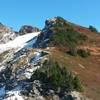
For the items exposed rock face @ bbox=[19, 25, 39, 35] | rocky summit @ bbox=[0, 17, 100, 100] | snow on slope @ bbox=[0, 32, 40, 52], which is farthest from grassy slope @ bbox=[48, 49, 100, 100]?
exposed rock face @ bbox=[19, 25, 39, 35]

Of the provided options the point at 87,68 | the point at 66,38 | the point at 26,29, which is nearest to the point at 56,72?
the point at 87,68

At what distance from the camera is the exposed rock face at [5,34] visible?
154 meters

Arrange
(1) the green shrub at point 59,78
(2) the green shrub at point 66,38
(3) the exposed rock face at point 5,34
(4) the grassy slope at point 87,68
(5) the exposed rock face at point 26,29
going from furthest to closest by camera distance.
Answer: (5) the exposed rock face at point 26,29
(3) the exposed rock face at point 5,34
(2) the green shrub at point 66,38
(4) the grassy slope at point 87,68
(1) the green shrub at point 59,78

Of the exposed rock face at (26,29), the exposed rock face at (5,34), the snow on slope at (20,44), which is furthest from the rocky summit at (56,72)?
the exposed rock face at (26,29)

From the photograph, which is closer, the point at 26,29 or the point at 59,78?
the point at 59,78

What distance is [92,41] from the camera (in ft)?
326

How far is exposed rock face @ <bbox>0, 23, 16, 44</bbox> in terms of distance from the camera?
505ft

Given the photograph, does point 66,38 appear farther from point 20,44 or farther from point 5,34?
point 5,34

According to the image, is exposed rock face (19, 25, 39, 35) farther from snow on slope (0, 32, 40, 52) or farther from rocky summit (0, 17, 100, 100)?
rocky summit (0, 17, 100, 100)

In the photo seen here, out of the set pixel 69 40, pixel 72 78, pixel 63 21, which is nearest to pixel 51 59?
pixel 72 78

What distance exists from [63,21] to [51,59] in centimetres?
4008

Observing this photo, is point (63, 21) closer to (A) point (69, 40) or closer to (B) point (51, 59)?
(A) point (69, 40)

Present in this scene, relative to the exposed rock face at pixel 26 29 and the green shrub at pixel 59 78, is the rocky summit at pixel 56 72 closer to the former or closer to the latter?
the green shrub at pixel 59 78

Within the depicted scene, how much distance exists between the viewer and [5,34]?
160m
